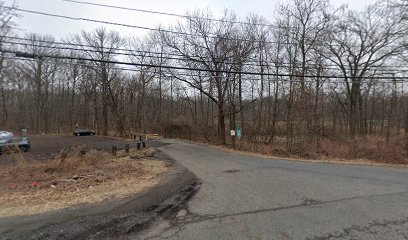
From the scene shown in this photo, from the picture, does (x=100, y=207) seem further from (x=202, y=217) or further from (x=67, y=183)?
(x=67, y=183)

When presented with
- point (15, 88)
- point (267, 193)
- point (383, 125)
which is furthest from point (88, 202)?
point (15, 88)

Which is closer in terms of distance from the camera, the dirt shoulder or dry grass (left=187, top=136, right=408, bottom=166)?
the dirt shoulder

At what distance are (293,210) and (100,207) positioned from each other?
171 inches

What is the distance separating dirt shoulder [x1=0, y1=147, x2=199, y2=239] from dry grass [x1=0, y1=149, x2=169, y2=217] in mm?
26

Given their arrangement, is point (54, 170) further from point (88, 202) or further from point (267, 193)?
point (267, 193)

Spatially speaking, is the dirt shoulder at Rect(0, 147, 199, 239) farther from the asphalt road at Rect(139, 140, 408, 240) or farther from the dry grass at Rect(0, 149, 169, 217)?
the asphalt road at Rect(139, 140, 408, 240)

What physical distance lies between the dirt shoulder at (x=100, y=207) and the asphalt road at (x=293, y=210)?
1.85ft

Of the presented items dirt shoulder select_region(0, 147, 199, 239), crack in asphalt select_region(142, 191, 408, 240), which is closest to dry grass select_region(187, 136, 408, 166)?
dirt shoulder select_region(0, 147, 199, 239)

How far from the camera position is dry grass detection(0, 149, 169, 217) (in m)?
6.96

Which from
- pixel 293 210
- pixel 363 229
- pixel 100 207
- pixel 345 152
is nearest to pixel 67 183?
pixel 100 207

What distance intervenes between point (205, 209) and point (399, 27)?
27477 millimetres

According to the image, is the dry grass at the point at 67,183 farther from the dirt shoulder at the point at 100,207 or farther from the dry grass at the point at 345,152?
the dry grass at the point at 345,152

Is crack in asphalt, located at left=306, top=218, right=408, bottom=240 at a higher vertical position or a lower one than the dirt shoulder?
higher

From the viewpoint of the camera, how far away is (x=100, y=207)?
6398mm
